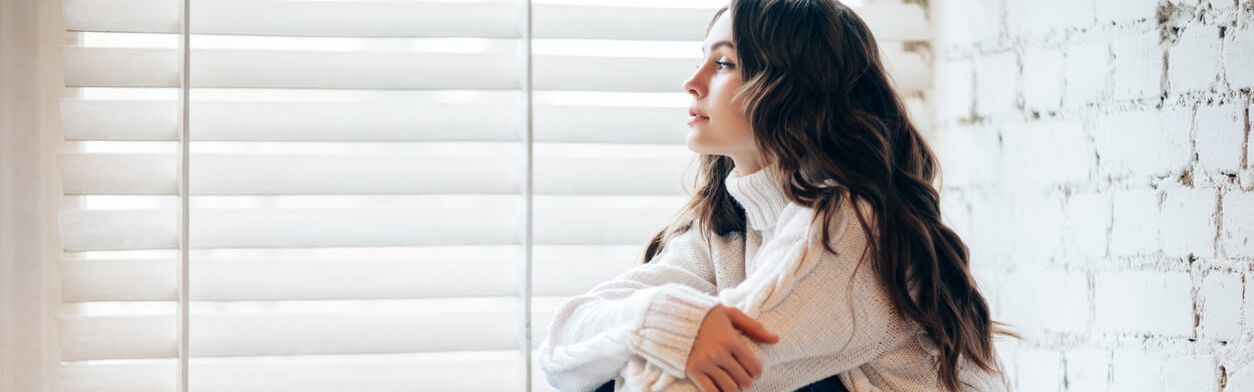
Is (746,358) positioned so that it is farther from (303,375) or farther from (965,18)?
(965,18)

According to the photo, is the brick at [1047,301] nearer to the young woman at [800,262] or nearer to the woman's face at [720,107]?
the young woman at [800,262]

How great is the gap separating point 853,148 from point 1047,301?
1.35ft

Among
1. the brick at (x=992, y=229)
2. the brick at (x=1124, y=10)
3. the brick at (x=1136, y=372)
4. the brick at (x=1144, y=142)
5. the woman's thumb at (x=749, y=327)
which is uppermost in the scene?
the brick at (x=1124, y=10)

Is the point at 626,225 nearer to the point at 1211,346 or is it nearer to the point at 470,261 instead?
the point at 470,261

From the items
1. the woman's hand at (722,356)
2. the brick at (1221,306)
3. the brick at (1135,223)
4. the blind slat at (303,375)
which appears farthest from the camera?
the blind slat at (303,375)

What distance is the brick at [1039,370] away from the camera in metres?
1.40

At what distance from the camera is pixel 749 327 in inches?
41.5

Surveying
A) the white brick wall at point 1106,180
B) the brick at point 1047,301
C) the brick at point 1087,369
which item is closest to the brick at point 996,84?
the white brick wall at point 1106,180

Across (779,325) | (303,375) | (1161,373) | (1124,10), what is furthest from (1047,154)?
(303,375)

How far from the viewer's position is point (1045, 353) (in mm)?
1422

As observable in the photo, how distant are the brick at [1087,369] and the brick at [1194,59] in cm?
33

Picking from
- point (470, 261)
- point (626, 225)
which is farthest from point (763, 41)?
point (470, 261)

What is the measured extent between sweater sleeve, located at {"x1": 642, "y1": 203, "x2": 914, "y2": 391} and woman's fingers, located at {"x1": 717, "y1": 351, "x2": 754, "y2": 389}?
0.03 m

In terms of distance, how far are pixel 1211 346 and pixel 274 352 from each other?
106cm
